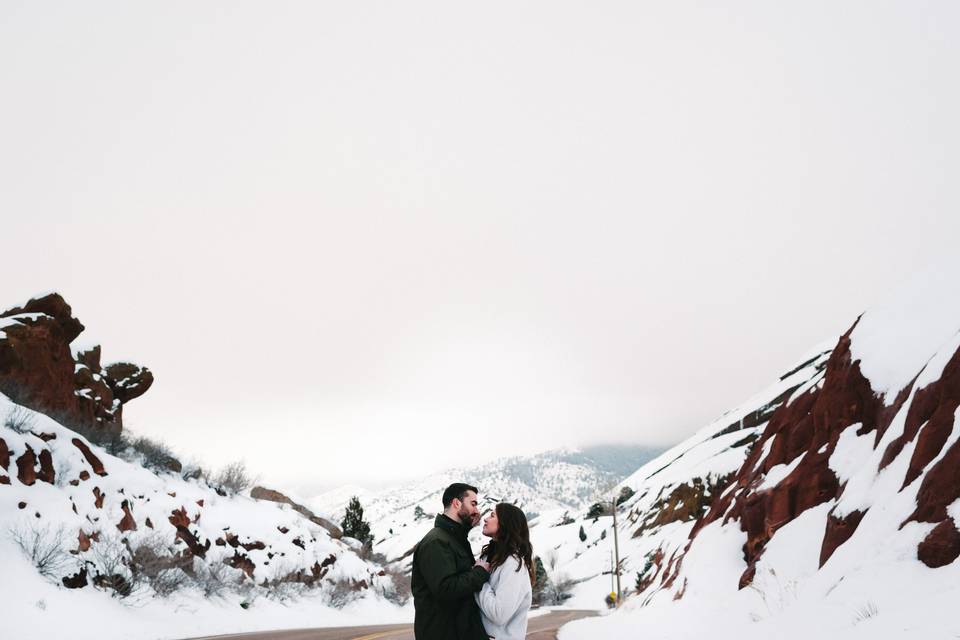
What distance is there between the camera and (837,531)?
10.5 meters

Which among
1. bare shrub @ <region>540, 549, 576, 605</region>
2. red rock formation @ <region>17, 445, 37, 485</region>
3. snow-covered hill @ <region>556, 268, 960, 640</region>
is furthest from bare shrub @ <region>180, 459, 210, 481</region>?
bare shrub @ <region>540, 549, 576, 605</region>

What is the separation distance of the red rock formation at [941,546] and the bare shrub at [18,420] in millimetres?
23524

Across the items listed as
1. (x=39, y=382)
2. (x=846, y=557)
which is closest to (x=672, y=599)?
(x=846, y=557)

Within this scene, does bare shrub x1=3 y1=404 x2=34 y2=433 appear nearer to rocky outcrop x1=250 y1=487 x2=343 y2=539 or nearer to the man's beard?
the man's beard

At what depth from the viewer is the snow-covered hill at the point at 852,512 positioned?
716cm

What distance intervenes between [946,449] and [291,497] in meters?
60.3

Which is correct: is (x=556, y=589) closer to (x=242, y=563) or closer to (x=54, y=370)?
(x=242, y=563)

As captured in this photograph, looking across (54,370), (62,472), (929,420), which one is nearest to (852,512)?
(929,420)

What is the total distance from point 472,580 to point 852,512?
28.6 ft

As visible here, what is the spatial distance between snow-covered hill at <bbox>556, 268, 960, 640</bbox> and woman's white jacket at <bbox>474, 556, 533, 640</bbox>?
3794mm

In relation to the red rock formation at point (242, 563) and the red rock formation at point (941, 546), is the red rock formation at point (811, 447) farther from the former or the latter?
the red rock formation at point (242, 563)

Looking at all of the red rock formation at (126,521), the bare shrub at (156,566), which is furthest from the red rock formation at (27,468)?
the bare shrub at (156,566)

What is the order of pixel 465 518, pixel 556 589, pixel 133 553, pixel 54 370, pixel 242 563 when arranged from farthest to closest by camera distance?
1. pixel 556 589
2. pixel 242 563
3. pixel 54 370
4. pixel 133 553
5. pixel 465 518

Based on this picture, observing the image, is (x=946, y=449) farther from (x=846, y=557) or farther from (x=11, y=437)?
(x=11, y=437)
